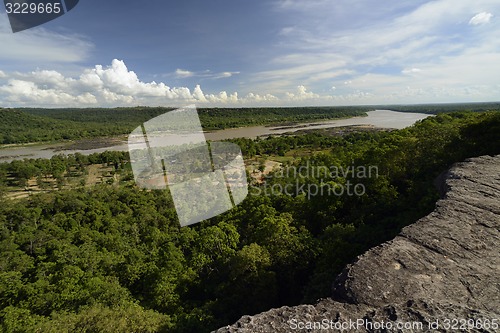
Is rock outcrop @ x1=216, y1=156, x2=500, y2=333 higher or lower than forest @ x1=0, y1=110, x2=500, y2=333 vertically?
higher

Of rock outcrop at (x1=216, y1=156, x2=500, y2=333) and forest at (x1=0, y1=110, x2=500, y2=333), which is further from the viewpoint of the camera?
forest at (x1=0, y1=110, x2=500, y2=333)

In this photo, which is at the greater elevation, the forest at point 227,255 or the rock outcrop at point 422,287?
the rock outcrop at point 422,287

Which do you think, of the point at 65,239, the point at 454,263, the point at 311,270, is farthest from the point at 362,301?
the point at 65,239

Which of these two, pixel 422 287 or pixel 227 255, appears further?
pixel 227 255

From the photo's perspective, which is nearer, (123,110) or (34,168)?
(34,168)

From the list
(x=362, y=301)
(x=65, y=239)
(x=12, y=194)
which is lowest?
(x=12, y=194)

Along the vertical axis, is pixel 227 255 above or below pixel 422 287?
below

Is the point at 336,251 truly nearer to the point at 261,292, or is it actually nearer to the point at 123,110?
the point at 261,292

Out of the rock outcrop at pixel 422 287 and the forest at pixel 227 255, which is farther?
the forest at pixel 227 255
